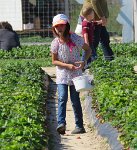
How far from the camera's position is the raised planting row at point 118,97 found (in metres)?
7.95

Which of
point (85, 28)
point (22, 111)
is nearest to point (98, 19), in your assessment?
point (85, 28)

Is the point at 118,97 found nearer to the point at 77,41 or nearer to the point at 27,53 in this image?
the point at 77,41

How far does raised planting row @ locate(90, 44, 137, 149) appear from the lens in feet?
26.1

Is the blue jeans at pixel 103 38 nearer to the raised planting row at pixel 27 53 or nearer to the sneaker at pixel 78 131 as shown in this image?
the raised planting row at pixel 27 53

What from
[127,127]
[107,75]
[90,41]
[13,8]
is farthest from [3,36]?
[127,127]

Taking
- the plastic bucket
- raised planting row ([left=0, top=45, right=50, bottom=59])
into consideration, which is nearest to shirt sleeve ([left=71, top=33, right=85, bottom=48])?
the plastic bucket

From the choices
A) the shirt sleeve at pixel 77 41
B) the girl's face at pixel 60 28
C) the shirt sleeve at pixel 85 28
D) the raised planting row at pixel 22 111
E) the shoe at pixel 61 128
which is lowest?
the shoe at pixel 61 128

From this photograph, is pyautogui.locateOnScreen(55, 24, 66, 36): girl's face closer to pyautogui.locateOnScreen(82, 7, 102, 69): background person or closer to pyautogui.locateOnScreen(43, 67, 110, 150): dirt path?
pyautogui.locateOnScreen(43, 67, 110, 150): dirt path

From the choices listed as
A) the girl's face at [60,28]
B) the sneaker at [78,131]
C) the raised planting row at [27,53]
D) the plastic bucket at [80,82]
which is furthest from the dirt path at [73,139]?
the raised planting row at [27,53]

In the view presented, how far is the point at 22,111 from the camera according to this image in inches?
338

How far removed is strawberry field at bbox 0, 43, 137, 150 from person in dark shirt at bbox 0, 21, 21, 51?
485 cm

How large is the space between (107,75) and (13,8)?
16775mm

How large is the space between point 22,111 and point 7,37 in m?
10.3

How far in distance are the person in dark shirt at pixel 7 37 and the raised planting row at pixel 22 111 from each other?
571 centimetres
